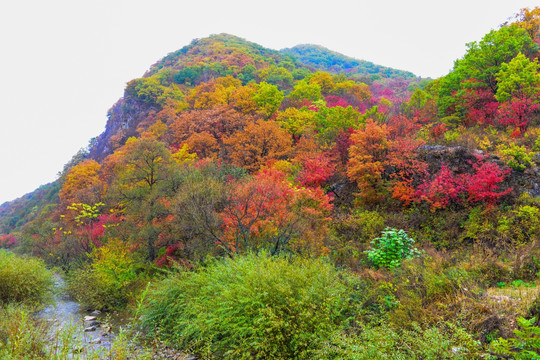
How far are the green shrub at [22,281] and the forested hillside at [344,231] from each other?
1687mm

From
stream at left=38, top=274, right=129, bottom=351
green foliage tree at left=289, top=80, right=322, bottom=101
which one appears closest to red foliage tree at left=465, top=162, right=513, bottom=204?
stream at left=38, top=274, right=129, bottom=351

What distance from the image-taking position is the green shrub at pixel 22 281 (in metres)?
12.9

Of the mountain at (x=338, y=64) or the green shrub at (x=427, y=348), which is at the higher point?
the mountain at (x=338, y=64)

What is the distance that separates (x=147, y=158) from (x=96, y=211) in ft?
25.6

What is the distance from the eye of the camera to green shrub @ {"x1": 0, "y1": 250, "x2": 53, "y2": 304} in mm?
12852

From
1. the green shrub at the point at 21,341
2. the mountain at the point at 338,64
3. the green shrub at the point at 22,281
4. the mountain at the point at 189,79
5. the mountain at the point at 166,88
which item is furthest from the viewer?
the mountain at the point at 338,64

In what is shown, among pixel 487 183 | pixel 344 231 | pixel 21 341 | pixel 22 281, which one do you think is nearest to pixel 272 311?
pixel 21 341

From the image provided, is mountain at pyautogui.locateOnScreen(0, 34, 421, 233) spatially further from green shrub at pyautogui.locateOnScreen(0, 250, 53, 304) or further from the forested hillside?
green shrub at pyautogui.locateOnScreen(0, 250, 53, 304)

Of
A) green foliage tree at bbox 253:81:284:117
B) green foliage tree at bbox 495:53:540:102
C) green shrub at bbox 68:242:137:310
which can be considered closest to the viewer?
green shrub at bbox 68:242:137:310

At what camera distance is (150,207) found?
17.8 m

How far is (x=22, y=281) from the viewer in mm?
13164

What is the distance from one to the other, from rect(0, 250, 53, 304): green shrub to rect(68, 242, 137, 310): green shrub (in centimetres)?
158

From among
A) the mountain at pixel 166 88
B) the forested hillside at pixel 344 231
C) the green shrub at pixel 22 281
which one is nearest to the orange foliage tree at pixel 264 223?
the forested hillside at pixel 344 231

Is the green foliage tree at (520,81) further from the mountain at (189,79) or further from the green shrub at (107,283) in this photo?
the mountain at (189,79)
